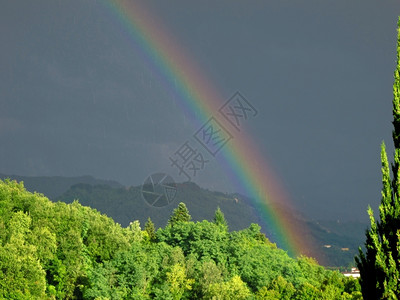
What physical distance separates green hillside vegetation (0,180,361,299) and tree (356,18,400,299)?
29872 mm

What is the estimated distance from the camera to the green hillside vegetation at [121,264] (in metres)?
57.4

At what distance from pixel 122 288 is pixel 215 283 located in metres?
8.83

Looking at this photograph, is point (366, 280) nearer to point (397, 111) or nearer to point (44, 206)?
point (397, 111)

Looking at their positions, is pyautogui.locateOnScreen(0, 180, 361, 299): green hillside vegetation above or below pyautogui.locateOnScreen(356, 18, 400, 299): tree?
above

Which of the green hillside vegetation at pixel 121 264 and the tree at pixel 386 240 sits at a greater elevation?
the green hillside vegetation at pixel 121 264

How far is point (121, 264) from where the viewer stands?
63469 mm

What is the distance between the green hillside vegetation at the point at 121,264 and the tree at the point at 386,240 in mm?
29872

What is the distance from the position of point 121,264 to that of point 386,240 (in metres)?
42.9

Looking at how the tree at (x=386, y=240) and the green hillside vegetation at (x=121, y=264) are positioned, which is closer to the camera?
the tree at (x=386, y=240)

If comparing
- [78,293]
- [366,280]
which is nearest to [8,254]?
[78,293]

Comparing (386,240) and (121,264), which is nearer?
(386,240)

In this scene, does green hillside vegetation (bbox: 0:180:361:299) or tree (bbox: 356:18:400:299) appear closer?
tree (bbox: 356:18:400:299)

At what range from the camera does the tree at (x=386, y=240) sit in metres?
23.7

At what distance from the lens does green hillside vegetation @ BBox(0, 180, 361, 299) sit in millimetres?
57375
